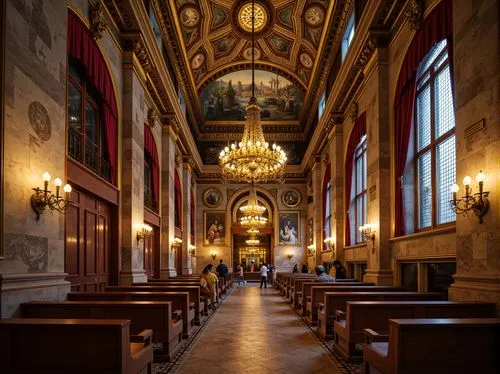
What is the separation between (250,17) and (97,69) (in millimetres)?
13418

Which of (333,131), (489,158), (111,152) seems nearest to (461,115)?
(489,158)

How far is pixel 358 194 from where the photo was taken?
16609 millimetres

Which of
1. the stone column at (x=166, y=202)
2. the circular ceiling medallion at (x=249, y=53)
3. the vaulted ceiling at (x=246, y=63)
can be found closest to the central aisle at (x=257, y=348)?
the stone column at (x=166, y=202)

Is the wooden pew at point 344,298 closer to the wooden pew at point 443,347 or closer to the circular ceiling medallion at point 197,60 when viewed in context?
the wooden pew at point 443,347

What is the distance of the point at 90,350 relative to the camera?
15.5ft

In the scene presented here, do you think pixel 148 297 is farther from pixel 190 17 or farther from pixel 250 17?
pixel 250 17

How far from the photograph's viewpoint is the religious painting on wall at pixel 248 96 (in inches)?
1105

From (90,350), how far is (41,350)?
528mm

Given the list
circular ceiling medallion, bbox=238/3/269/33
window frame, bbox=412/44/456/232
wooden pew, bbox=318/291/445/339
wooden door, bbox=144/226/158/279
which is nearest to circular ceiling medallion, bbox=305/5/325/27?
circular ceiling medallion, bbox=238/3/269/33

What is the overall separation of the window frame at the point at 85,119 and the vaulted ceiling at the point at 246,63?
21.8ft

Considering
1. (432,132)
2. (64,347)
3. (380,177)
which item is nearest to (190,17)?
(380,177)

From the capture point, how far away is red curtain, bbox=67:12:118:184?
29.0 feet

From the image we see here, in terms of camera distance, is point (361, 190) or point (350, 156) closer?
point (361, 190)

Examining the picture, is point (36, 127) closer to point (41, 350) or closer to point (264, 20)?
point (41, 350)
